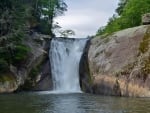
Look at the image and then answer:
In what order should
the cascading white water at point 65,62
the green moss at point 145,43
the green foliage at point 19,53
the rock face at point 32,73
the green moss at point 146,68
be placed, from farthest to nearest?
the cascading white water at point 65,62 < the green foliage at point 19,53 < the rock face at point 32,73 < the green moss at point 145,43 < the green moss at point 146,68

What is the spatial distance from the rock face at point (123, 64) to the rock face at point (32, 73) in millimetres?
7168

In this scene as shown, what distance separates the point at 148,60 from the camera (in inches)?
1345

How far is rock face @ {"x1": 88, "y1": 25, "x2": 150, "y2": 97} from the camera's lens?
33.1m

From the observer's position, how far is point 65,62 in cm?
4794

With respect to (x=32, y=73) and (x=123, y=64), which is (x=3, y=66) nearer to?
(x=32, y=73)

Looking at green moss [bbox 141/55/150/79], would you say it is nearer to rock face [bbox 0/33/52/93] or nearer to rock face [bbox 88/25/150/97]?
rock face [bbox 88/25/150/97]

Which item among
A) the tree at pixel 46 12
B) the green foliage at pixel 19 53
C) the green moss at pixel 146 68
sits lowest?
the green moss at pixel 146 68

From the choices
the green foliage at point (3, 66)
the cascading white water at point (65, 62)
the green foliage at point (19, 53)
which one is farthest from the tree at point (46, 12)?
the green foliage at point (3, 66)

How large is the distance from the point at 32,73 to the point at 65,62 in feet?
14.1

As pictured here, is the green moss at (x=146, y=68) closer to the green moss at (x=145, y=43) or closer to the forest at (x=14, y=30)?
the green moss at (x=145, y=43)

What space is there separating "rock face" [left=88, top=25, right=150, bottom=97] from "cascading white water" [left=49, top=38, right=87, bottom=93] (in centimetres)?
522

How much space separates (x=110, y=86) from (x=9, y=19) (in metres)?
15.8

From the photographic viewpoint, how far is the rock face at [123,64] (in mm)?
33144

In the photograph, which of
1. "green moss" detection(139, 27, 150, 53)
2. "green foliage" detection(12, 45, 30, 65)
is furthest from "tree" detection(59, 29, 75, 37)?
"green moss" detection(139, 27, 150, 53)
